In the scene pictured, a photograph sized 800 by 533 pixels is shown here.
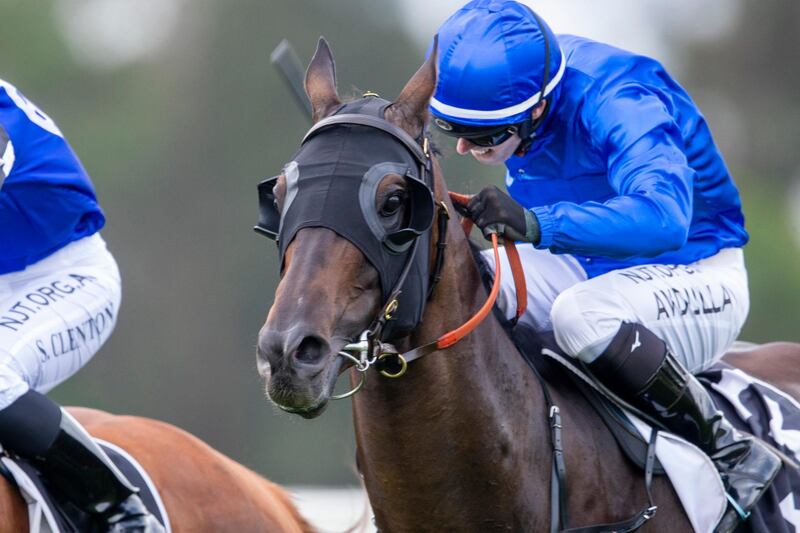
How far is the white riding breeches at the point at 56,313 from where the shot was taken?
502 centimetres

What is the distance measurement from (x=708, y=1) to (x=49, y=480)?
21.5 m

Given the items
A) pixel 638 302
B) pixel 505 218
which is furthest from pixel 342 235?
pixel 638 302

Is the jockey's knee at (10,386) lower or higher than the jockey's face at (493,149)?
higher

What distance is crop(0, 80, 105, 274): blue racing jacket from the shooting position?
17.2 feet

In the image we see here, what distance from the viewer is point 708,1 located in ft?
80.9

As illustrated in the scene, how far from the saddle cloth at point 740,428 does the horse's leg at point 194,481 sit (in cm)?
190

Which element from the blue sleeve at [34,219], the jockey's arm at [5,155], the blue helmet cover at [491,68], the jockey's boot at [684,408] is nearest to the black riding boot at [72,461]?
the blue sleeve at [34,219]

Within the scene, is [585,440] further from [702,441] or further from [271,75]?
[271,75]

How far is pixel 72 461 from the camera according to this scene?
4961 millimetres

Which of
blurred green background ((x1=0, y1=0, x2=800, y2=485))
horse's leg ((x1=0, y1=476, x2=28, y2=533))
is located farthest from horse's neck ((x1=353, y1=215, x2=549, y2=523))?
blurred green background ((x1=0, y1=0, x2=800, y2=485))

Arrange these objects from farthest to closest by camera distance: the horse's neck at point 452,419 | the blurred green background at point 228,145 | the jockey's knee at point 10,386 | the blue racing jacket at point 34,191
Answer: the blurred green background at point 228,145
the blue racing jacket at point 34,191
the jockey's knee at point 10,386
the horse's neck at point 452,419

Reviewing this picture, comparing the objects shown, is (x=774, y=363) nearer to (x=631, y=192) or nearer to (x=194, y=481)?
(x=631, y=192)

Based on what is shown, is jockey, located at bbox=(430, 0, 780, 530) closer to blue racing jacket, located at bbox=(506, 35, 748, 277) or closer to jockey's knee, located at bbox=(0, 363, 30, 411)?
blue racing jacket, located at bbox=(506, 35, 748, 277)

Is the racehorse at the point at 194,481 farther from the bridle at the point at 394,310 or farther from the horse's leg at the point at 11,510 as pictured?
the bridle at the point at 394,310
